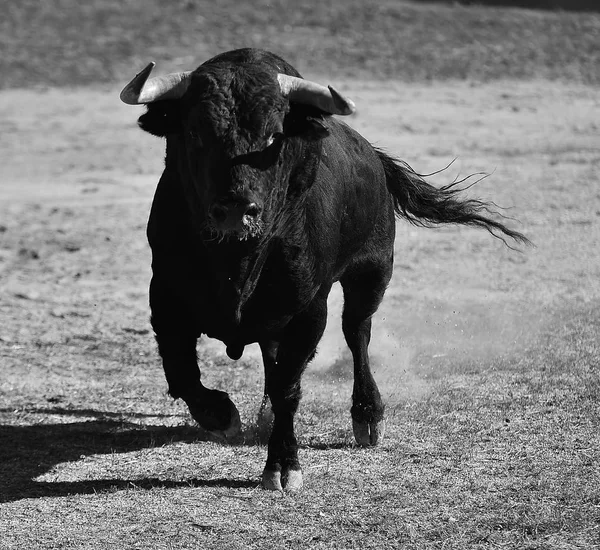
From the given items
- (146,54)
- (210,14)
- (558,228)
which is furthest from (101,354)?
(210,14)

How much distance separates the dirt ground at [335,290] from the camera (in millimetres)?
7727

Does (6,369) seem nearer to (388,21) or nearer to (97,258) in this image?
(97,258)

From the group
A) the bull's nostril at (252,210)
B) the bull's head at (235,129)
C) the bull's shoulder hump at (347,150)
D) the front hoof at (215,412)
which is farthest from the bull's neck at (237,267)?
the bull's shoulder hump at (347,150)

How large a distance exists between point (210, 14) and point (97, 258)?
12.2m

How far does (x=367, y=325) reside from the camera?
23.3 feet

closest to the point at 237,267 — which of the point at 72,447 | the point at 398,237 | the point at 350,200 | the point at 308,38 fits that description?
the point at 350,200

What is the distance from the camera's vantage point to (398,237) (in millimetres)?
11352

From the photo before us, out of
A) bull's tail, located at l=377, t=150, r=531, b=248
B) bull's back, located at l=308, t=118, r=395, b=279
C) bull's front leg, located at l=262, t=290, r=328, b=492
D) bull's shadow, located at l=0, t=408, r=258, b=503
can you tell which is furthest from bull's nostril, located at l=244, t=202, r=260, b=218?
bull's tail, located at l=377, t=150, r=531, b=248

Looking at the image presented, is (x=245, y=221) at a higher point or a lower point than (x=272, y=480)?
higher

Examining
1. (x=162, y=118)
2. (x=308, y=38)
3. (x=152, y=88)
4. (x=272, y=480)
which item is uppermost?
(x=152, y=88)

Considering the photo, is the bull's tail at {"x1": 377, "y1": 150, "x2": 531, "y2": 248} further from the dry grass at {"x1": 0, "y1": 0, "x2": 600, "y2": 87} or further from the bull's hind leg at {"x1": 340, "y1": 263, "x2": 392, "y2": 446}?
the dry grass at {"x1": 0, "y1": 0, "x2": 600, "y2": 87}

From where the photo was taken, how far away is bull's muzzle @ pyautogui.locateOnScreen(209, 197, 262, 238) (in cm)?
493

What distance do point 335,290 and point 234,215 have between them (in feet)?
16.8

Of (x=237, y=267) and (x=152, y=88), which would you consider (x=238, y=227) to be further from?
(x=152, y=88)
